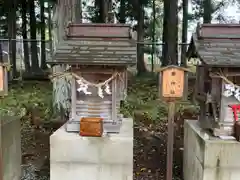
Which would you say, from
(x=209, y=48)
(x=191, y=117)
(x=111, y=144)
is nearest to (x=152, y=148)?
(x=191, y=117)

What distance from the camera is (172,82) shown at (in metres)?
3.08

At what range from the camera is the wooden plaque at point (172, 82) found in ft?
10.1

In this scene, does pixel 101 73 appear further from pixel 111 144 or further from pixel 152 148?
pixel 152 148

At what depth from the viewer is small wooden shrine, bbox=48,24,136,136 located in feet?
12.5

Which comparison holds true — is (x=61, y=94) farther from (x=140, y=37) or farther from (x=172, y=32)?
(x=140, y=37)

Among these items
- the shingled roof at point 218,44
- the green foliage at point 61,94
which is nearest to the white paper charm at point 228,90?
the shingled roof at point 218,44

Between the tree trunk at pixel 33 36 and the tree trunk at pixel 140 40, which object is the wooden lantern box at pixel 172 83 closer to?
the tree trunk at pixel 140 40

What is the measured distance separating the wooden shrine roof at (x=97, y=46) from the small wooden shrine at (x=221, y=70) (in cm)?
89

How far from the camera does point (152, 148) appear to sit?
5.84 meters

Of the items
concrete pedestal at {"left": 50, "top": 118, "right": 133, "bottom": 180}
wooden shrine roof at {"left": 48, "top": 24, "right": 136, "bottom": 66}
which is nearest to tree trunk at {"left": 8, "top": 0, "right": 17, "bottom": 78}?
wooden shrine roof at {"left": 48, "top": 24, "right": 136, "bottom": 66}

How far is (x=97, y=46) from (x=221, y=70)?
62.6 inches

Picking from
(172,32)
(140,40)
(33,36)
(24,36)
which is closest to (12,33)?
(33,36)

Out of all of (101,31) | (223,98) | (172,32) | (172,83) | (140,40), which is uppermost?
(140,40)

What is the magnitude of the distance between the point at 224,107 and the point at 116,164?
1560 mm
